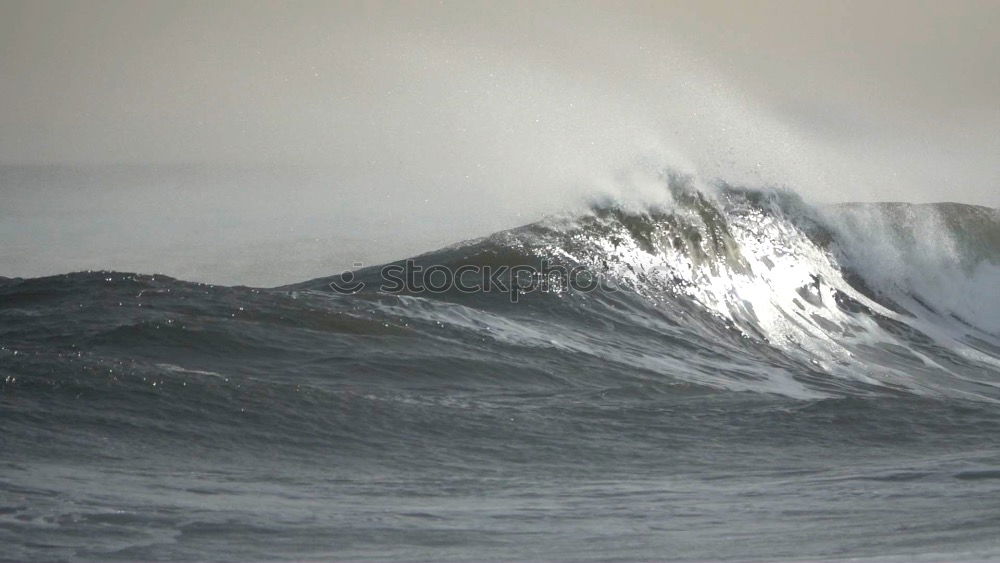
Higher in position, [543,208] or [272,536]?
[543,208]

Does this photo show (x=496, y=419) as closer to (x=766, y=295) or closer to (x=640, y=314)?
(x=640, y=314)

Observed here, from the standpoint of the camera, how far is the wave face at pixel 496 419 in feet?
15.4

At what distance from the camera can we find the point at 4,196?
31.7m

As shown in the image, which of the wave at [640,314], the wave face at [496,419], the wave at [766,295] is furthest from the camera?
the wave at [766,295]

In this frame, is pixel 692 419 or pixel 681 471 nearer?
pixel 681 471

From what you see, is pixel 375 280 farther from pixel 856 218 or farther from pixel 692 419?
pixel 856 218

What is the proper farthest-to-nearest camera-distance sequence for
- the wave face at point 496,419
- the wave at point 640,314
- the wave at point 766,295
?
the wave at point 766,295 < the wave at point 640,314 < the wave face at point 496,419

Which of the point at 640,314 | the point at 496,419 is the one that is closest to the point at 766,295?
the point at 640,314

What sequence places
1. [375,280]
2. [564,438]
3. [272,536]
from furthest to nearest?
1. [375,280]
2. [564,438]
3. [272,536]

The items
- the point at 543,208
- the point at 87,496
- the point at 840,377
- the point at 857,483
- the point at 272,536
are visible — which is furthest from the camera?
the point at 543,208

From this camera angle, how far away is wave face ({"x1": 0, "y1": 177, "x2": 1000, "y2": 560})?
15.4 ft

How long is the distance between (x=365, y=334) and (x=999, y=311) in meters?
10.5

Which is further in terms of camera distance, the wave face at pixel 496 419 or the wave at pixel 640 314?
the wave at pixel 640 314

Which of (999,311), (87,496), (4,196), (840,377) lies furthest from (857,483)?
(4,196)
